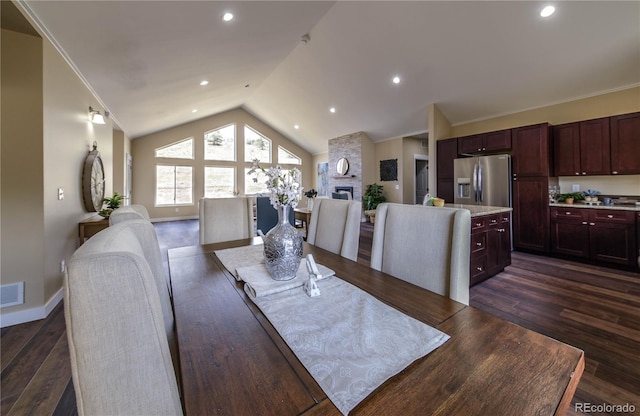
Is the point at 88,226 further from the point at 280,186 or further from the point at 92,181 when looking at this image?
the point at 280,186

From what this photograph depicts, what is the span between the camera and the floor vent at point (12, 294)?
215cm

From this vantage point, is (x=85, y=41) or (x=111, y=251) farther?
(x=85, y=41)

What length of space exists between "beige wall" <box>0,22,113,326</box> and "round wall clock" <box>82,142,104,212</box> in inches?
28.6

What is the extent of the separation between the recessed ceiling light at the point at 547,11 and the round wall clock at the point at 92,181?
575cm

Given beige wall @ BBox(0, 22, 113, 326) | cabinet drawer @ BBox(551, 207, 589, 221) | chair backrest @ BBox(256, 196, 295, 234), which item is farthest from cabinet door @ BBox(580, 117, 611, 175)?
beige wall @ BBox(0, 22, 113, 326)

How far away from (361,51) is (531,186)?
11.9 feet

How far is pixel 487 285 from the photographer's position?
3.02m

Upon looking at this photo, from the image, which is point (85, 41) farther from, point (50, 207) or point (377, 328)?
point (377, 328)

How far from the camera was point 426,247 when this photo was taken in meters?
1.38

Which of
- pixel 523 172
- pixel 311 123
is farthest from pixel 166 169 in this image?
pixel 523 172

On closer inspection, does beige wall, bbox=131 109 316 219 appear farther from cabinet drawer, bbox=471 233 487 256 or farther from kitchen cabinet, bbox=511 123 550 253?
cabinet drawer, bbox=471 233 487 256

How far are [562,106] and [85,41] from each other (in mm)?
6581

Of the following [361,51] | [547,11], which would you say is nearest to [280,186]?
[547,11]

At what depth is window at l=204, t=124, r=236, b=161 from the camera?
346 inches
